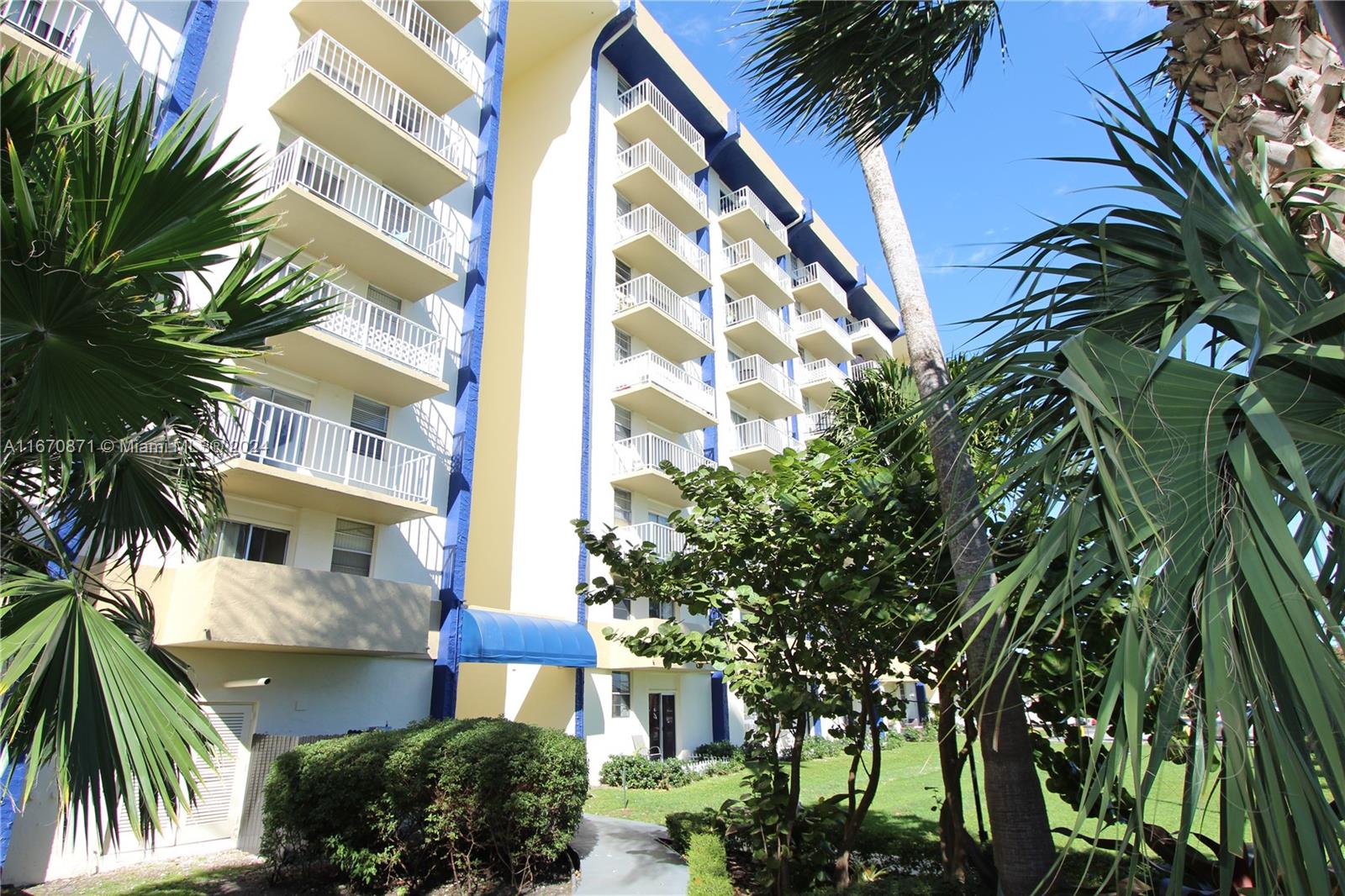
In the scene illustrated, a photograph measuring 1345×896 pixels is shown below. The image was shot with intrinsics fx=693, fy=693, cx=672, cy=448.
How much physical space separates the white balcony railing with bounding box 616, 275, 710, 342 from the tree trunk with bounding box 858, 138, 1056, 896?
16.2m

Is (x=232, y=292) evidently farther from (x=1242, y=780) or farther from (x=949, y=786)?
(x=949, y=786)

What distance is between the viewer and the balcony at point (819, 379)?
34.5 m

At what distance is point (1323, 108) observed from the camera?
131 inches

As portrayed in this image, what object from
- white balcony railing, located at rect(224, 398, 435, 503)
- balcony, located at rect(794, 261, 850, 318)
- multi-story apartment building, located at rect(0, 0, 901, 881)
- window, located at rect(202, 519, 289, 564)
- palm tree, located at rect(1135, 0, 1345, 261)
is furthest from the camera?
balcony, located at rect(794, 261, 850, 318)

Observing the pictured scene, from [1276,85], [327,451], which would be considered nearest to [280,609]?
[327,451]


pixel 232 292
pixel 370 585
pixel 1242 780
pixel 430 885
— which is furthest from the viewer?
pixel 370 585

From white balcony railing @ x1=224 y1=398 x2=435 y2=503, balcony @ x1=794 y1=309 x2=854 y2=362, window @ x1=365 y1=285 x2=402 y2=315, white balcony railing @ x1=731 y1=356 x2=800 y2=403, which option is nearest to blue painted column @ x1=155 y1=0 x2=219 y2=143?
window @ x1=365 y1=285 x2=402 y2=315

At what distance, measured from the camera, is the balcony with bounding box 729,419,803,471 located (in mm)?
26367

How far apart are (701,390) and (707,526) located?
18.3 meters

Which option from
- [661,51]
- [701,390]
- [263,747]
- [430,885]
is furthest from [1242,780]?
[661,51]

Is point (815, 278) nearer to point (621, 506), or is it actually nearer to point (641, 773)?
point (621, 506)

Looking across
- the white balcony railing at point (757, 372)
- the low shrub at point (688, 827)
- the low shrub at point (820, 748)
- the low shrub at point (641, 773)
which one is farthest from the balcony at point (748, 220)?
the low shrub at point (688, 827)

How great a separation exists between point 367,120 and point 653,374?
10.8m

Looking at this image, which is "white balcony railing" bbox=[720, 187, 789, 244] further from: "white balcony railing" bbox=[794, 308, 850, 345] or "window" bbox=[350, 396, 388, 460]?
"window" bbox=[350, 396, 388, 460]
